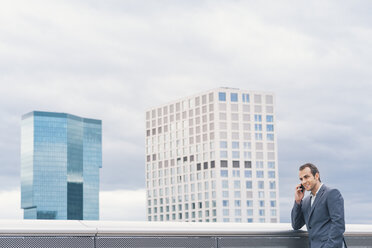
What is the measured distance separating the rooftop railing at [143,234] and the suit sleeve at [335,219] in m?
1.08

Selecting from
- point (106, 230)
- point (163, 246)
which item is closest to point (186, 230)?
point (163, 246)

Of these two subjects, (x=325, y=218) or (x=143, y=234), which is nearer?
(x=143, y=234)

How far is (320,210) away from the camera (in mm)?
7516

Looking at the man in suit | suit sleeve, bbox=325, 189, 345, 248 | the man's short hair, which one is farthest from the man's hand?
suit sleeve, bbox=325, 189, 345, 248

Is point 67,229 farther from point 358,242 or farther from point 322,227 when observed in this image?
point 358,242

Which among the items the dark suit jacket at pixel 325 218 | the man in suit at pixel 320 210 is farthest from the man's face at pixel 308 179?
the dark suit jacket at pixel 325 218

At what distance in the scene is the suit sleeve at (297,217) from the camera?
7941 mm

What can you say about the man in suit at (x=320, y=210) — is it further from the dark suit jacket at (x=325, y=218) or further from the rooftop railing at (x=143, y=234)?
the rooftop railing at (x=143, y=234)

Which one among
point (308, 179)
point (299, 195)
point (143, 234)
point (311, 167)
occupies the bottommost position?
point (143, 234)

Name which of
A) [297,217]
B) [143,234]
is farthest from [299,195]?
[143,234]

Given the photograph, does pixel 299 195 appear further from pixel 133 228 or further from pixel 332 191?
pixel 133 228

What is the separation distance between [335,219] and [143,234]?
6.87 feet

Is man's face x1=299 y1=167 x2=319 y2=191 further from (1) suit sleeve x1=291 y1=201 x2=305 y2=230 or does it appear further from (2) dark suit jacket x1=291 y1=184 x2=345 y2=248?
(1) suit sleeve x1=291 y1=201 x2=305 y2=230

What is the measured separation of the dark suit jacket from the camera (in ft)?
23.9
